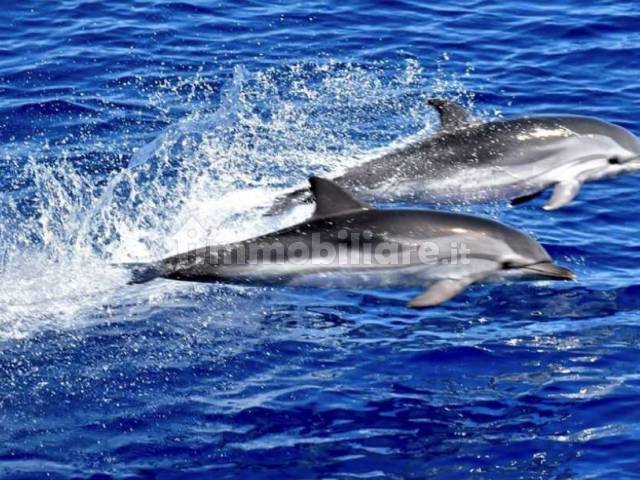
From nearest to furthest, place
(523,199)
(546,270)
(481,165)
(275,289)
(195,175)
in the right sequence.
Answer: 1. (546,270)
2. (275,289)
3. (523,199)
4. (481,165)
5. (195,175)

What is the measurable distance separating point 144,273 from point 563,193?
4663 millimetres

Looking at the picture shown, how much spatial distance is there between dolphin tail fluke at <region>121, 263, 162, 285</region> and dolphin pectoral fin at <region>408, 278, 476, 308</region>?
2161mm

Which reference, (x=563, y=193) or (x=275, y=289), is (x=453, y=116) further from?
(x=275, y=289)

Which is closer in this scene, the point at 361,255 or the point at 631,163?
the point at 361,255

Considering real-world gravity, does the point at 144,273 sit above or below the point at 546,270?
above

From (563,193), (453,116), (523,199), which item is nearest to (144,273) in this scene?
(453,116)

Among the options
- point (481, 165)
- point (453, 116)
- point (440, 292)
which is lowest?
point (440, 292)

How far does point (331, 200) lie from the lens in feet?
34.7

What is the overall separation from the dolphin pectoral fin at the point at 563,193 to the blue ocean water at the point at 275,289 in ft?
1.18

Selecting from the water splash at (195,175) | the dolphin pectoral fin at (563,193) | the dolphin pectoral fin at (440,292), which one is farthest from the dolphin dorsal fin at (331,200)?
the dolphin pectoral fin at (563,193)

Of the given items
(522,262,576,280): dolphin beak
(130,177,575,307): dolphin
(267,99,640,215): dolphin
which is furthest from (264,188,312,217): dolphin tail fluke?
(522,262,576,280): dolphin beak

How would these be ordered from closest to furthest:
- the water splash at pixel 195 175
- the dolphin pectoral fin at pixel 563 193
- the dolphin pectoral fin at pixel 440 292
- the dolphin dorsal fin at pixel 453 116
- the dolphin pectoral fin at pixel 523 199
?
the dolphin pectoral fin at pixel 440 292 → the water splash at pixel 195 175 → the dolphin pectoral fin at pixel 523 199 → the dolphin pectoral fin at pixel 563 193 → the dolphin dorsal fin at pixel 453 116

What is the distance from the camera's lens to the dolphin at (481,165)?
12.9m

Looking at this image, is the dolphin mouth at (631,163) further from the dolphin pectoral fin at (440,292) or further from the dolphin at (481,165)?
the dolphin pectoral fin at (440,292)
